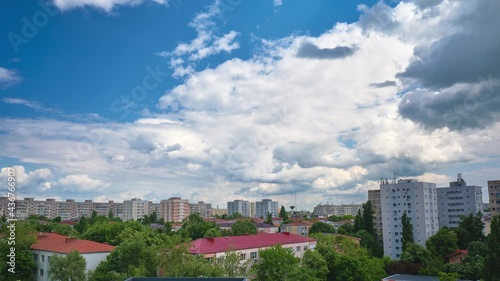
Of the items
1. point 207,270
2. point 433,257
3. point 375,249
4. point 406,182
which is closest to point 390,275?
point 433,257

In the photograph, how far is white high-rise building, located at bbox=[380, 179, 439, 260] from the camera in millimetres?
62062

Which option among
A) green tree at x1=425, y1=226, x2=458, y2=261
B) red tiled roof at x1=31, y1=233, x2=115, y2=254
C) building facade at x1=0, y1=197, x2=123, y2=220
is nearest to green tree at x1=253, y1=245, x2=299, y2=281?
red tiled roof at x1=31, y1=233, x2=115, y2=254

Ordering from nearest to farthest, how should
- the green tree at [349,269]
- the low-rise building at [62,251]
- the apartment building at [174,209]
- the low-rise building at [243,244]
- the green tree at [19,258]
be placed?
the green tree at [19,258] → the low-rise building at [62,251] → the low-rise building at [243,244] → the green tree at [349,269] → the apartment building at [174,209]

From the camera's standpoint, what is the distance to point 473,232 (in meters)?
51.5

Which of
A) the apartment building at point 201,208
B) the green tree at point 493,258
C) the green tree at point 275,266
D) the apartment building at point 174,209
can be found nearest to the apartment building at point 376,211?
the green tree at point 493,258

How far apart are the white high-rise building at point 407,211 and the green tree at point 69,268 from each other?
47595 millimetres

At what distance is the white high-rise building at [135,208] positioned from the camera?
155m

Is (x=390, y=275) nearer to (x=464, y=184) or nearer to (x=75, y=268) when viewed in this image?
(x=75, y=268)

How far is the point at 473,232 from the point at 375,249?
13146 millimetres

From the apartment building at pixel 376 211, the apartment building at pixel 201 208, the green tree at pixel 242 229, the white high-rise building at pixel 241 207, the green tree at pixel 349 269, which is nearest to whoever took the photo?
the green tree at pixel 349 269

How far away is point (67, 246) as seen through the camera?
114 ft

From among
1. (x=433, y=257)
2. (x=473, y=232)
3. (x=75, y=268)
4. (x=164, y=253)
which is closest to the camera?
(x=164, y=253)

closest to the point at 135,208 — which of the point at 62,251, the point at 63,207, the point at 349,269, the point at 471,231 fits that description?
the point at 63,207

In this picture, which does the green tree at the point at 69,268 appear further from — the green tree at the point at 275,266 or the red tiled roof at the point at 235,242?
the green tree at the point at 275,266
